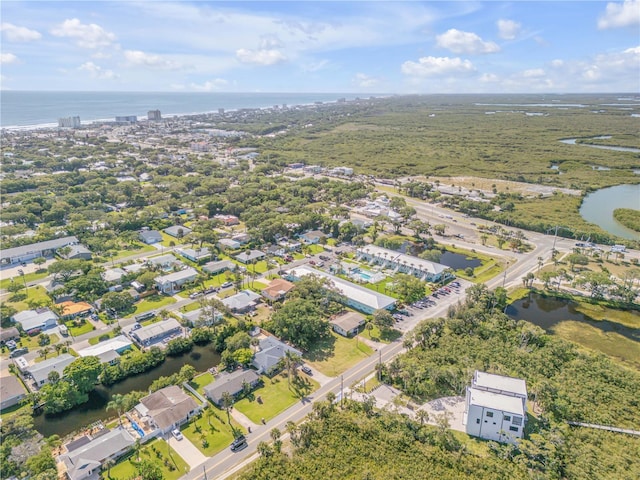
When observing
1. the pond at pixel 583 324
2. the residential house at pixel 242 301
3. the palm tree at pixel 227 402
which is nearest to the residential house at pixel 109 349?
the residential house at pixel 242 301

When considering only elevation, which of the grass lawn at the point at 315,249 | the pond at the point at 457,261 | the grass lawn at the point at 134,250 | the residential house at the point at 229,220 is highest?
the residential house at the point at 229,220

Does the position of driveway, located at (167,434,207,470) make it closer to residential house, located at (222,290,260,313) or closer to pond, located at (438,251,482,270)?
residential house, located at (222,290,260,313)

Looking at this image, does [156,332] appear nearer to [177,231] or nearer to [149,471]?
[149,471]

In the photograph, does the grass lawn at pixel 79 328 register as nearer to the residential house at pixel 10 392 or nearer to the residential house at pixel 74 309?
the residential house at pixel 74 309

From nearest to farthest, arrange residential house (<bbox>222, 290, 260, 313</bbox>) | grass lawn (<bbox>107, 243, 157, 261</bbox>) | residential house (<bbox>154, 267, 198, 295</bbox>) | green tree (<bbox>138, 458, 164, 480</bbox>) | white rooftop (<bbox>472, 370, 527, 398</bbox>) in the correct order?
green tree (<bbox>138, 458, 164, 480</bbox>) → white rooftop (<bbox>472, 370, 527, 398</bbox>) → residential house (<bbox>222, 290, 260, 313</bbox>) → residential house (<bbox>154, 267, 198, 295</bbox>) → grass lawn (<bbox>107, 243, 157, 261</bbox>)

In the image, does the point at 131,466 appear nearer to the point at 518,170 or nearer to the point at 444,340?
the point at 444,340

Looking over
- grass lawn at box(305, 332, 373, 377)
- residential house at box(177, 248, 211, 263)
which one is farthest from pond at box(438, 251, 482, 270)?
residential house at box(177, 248, 211, 263)
